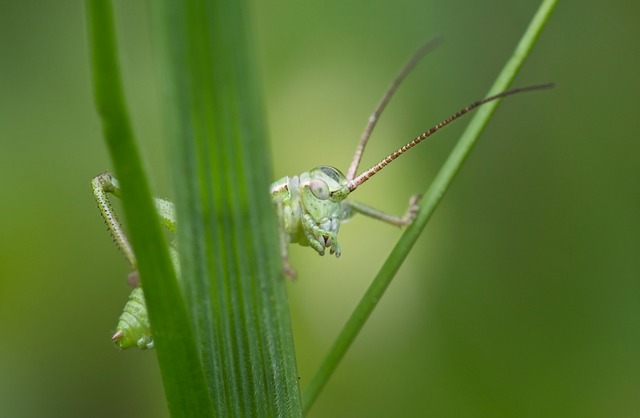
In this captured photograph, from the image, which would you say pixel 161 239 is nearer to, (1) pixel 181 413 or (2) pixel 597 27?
(1) pixel 181 413

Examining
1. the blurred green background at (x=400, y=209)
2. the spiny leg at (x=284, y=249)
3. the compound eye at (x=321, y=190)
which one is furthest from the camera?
the blurred green background at (x=400, y=209)

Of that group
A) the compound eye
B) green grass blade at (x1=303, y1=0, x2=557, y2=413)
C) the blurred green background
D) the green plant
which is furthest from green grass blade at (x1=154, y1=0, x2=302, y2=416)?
the blurred green background

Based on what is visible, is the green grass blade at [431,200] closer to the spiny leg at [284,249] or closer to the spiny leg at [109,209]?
the spiny leg at [284,249]

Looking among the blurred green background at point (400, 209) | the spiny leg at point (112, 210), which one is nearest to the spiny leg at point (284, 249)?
the spiny leg at point (112, 210)

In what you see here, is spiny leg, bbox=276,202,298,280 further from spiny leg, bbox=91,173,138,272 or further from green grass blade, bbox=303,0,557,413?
spiny leg, bbox=91,173,138,272

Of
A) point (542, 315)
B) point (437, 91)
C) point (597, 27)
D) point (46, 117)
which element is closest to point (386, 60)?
point (437, 91)

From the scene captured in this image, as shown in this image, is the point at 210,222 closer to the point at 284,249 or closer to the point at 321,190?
the point at 284,249
